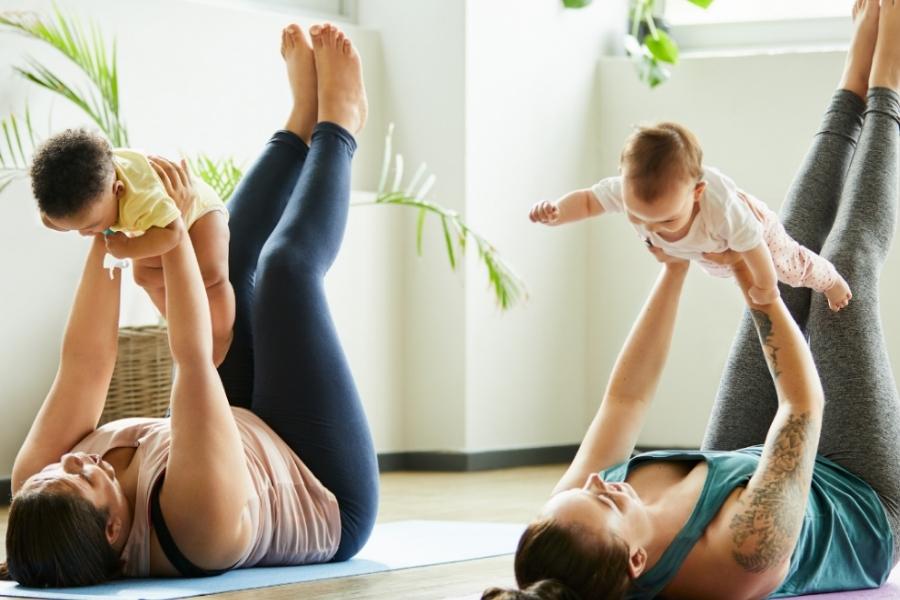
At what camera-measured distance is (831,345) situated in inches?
91.7

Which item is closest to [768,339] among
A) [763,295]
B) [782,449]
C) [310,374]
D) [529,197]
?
[763,295]

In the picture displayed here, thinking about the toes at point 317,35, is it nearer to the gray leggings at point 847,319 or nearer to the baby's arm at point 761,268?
the gray leggings at point 847,319

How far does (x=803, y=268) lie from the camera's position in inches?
89.8

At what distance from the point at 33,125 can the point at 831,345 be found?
2.42m

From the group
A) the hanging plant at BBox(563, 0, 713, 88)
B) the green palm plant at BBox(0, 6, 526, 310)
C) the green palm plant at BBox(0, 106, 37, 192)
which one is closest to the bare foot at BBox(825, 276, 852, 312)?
the green palm plant at BBox(0, 6, 526, 310)

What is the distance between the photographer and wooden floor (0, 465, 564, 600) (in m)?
2.22

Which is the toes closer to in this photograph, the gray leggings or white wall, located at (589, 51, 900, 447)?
the gray leggings

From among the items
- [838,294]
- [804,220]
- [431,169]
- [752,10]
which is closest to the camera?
[838,294]

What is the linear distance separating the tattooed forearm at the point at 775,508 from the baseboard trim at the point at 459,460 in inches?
109

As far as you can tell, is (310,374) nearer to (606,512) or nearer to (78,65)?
(606,512)

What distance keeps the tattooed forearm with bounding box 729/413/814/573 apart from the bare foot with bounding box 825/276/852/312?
1.52 feet

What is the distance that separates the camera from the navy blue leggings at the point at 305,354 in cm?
242

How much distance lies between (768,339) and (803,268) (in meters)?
0.30

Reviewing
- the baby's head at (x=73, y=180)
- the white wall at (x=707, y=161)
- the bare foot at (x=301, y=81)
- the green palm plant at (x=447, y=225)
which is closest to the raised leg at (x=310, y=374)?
the bare foot at (x=301, y=81)
